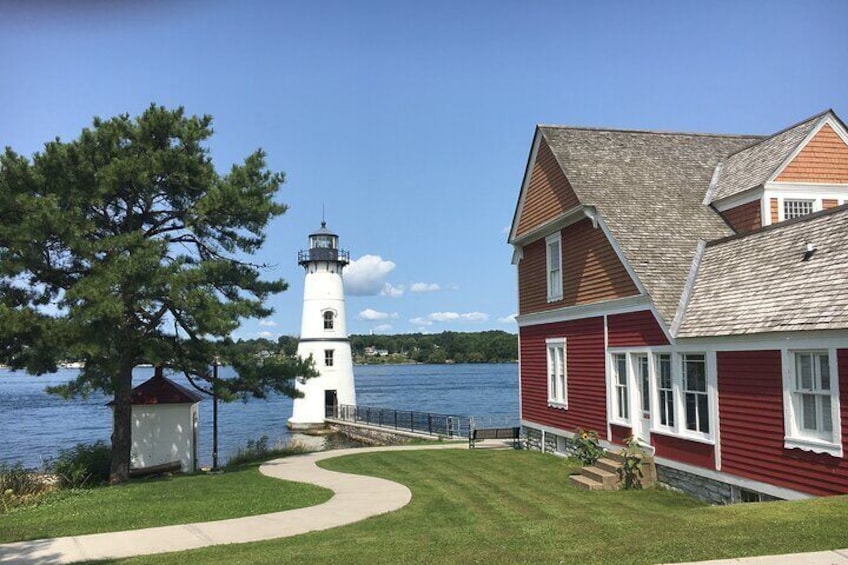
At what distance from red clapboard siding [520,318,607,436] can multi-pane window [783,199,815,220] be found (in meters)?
4.81

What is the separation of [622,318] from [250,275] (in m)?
11.1

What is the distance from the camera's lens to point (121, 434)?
63.8 feet

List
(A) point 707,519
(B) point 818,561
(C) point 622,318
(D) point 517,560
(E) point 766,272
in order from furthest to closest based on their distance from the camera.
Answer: (C) point 622,318
(E) point 766,272
(A) point 707,519
(D) point 517,560
(B) point 818,561

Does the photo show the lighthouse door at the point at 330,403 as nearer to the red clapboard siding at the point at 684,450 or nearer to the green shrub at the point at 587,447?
the green shrub at the point at 587,447

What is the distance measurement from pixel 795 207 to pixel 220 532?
1406 centimetres

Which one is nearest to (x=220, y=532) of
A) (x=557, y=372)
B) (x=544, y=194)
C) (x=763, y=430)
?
(x=763, y=430)

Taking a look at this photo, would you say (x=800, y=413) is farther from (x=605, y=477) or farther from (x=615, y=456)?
(x=615, y=456)

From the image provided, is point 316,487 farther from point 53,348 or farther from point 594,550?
point 594,550

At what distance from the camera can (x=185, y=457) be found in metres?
21.3

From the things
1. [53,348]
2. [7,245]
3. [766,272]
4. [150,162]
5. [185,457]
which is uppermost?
[150,162]

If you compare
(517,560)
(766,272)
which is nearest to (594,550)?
(517,560)

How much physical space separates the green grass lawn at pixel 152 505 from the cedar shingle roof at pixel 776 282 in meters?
8.38

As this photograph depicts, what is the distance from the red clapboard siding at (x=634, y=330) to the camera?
1495 cm

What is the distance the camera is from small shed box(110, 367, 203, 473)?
67.7 ft
